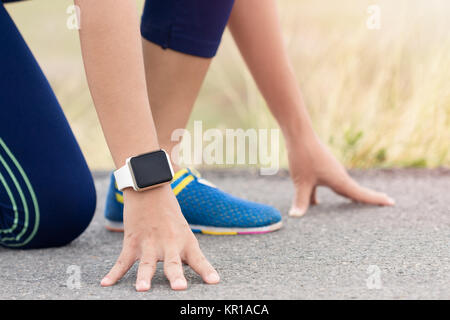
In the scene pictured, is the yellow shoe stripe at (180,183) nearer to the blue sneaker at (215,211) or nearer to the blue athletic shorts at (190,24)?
the blue sneaker at (215,211)

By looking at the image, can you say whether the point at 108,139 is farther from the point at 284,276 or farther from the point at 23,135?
the point at 284,276

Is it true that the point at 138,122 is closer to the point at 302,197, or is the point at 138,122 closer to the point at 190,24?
the point at 190,24

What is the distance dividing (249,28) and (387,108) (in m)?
1.41

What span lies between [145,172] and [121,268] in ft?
0.63

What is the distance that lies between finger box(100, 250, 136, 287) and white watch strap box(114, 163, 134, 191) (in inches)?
5.0

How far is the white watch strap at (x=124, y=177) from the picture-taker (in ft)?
3.93

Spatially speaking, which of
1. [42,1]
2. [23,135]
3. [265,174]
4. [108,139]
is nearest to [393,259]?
[108,139]

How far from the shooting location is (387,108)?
3.04 meters

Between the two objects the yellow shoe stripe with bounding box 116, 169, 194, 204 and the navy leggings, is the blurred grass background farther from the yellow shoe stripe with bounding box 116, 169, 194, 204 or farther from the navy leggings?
the navy leggings

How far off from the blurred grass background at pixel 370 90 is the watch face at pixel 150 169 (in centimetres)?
172

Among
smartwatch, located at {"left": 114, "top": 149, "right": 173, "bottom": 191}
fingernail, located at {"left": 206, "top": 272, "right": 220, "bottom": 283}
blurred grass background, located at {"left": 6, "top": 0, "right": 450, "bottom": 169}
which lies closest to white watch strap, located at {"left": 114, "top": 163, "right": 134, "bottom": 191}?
smartwatch, located at {"left": 114, "top": 149, "right": 173, "bottom": 191}

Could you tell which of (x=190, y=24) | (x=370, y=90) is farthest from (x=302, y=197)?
(x=370, y=90)

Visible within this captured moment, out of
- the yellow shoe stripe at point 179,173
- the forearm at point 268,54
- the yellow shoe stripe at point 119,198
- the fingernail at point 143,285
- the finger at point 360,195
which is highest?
the forearm at point 268,54

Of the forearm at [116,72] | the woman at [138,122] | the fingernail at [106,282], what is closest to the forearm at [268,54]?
the woman at [138,122]
